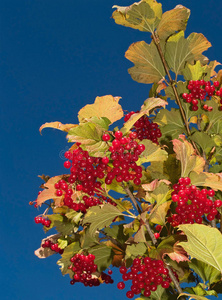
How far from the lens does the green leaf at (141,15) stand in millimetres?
1979

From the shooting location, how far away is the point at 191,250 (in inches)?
61.3

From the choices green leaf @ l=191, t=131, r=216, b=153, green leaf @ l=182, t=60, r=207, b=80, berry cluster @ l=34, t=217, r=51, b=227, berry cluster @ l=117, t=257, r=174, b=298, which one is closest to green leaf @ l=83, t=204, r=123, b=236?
berry cluster @ l=117, t=257, r=174, b=298

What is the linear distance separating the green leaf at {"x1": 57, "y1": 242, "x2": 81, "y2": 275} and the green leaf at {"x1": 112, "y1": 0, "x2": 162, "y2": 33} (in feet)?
4.79

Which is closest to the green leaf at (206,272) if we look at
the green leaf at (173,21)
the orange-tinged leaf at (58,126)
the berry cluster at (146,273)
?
the berry cluster at (146,273)

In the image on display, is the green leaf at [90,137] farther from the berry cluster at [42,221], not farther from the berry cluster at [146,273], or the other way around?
the berry cluster at [42,221]

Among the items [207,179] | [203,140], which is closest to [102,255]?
[207,179]

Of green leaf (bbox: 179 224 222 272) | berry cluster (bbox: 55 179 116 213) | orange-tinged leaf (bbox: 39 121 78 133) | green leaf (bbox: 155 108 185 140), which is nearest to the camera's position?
green leaf (bbox: 179 224 222 272)

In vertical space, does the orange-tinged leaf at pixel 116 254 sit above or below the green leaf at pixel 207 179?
below

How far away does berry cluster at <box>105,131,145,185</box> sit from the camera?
1.52 metres

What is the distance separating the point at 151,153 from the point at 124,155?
0.76ft

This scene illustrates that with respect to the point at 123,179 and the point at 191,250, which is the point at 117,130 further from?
the point at 191,250

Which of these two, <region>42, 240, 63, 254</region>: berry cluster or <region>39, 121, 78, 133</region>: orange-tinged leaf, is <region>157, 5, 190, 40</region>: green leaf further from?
<region>42, 240, 63, 254</region>: berry cluster

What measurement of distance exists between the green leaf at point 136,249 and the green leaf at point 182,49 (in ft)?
3.84

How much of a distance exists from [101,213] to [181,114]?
0.96m
